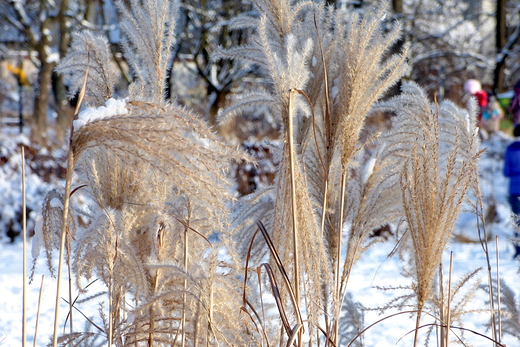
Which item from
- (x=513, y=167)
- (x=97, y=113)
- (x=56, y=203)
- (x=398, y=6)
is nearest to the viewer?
(x=97, y=113)

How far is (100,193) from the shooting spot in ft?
4.34

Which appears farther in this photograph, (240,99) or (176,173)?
(240,99)

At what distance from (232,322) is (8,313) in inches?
109

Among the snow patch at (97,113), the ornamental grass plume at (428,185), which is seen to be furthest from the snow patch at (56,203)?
the ornamental grass plume at (428,185)

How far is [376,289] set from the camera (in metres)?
3.35

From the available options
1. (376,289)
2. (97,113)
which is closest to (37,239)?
(97,113)

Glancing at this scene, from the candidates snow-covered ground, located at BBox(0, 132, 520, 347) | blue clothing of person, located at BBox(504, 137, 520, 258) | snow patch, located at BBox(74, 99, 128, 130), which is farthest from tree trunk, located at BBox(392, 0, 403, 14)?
snow patch, located at BBox(74, 99, 128, 130)

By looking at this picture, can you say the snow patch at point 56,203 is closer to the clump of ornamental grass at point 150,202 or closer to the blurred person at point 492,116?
the clump of ornamental grass at point 150,202

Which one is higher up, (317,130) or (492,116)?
(492,116)

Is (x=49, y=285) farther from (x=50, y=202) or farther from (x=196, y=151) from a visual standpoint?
(x=196, y=151)

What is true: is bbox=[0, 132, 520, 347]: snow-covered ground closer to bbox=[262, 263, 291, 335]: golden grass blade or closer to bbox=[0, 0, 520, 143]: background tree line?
bbox=[262, 263, 291, 335]: golden grass blade

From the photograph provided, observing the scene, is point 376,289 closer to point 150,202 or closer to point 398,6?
point 150,202

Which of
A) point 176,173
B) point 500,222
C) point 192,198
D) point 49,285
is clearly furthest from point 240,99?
point 500,222

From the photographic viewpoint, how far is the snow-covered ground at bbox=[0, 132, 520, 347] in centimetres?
305
